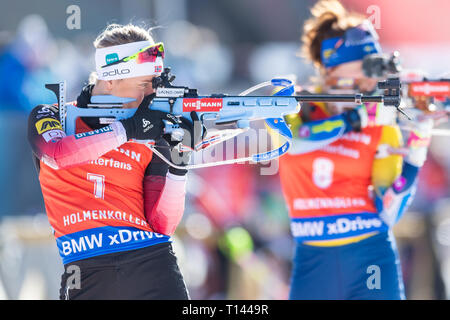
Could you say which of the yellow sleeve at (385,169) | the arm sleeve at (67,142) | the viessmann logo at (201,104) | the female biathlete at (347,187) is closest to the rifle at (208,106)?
the viessmann logo at (201,104)

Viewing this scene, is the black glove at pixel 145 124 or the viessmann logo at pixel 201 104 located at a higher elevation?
the viessmann logo at pixel 201 104

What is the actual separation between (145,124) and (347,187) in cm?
161

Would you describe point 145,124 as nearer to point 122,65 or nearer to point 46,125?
point 122,65

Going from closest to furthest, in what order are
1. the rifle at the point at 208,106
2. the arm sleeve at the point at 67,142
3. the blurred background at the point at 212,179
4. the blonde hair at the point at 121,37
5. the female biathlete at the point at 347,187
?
1. the arm sleeve at the point at 67,142
2. the rifle at the point at 208,106
3. the blonde hair at the point at 121,37
4. the female biathlete at the point at 347,187
5. the blurred background at the point at 212,179

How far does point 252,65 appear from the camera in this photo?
10.1m

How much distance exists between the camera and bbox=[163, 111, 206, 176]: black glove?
11.1ft

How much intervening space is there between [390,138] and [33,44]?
527 centimetres

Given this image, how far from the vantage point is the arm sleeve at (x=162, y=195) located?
3.41 m

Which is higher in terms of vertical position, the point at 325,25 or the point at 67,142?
the point at 325,25

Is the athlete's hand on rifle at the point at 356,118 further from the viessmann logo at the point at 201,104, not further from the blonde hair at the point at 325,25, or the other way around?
the viessmann logo at the point at 201,104

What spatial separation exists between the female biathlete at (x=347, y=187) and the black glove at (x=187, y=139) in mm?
1107

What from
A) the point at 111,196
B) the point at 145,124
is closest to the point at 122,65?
the point at 145,124

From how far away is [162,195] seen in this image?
11.2 ft
